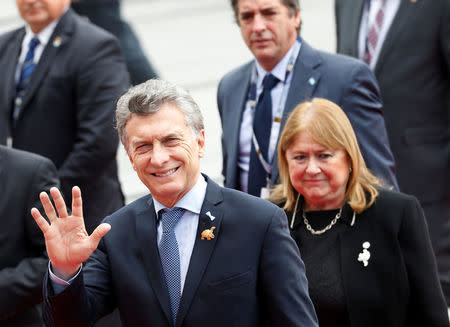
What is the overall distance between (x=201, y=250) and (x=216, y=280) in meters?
0.09

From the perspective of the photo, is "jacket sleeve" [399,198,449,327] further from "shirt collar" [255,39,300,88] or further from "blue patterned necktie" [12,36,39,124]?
"blue patterned necktie" [12,36,39,124]

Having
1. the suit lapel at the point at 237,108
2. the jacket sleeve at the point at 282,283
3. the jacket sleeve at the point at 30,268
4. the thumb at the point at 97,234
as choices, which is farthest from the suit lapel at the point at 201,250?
the suit lapel at the point at 237,108

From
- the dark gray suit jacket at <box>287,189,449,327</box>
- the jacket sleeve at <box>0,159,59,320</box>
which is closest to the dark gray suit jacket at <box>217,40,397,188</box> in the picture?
the dark gray suit jacket at <box>287,189,449,327</box>

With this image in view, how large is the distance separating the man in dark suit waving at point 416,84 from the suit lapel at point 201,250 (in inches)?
82.7

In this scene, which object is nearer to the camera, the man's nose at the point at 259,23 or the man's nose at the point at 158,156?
the man's nose at the point at 158,156

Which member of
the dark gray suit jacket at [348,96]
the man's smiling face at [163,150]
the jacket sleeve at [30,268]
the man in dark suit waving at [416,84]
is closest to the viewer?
the man's smiling face at [163,150]

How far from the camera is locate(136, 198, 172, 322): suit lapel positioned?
2.49 meters

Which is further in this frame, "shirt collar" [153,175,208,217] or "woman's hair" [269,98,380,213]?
"woman's hair" [269,98,380,213]

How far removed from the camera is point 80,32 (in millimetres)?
4602

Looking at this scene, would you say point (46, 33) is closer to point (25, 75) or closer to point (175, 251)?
point (25, 75)

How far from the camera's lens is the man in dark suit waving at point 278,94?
152 inches

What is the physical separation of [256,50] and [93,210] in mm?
1203

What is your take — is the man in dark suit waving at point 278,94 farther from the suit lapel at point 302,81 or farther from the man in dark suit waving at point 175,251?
the man in dark suit waving at point 175,251

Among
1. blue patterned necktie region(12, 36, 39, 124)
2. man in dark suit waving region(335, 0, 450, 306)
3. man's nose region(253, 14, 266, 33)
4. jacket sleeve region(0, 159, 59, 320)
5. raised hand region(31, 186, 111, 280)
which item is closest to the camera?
raised hand region(31, 186, 111, 280)
